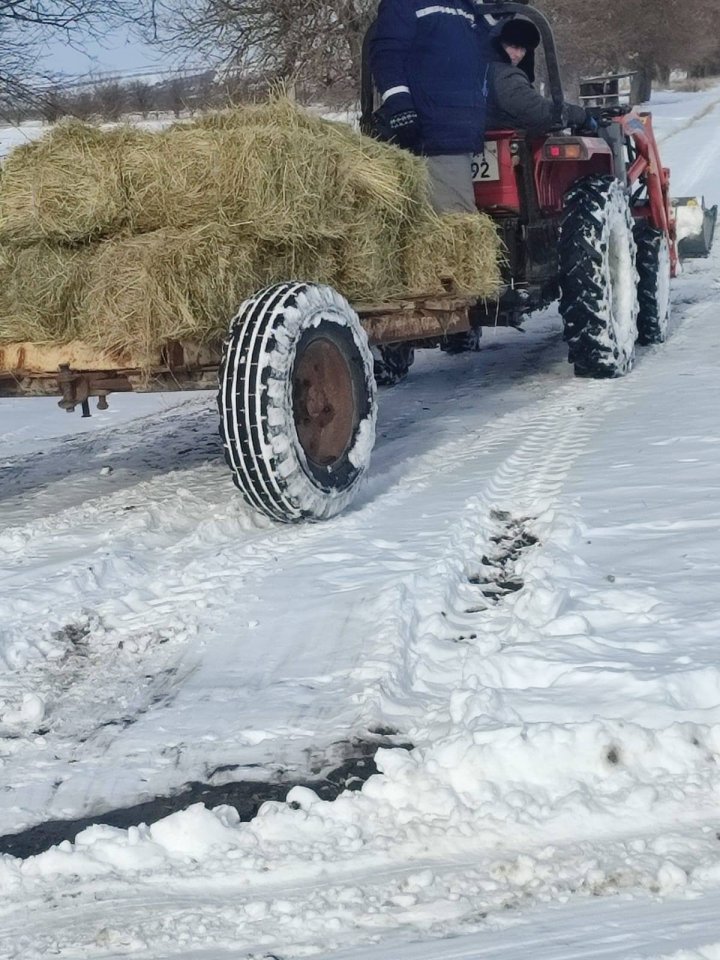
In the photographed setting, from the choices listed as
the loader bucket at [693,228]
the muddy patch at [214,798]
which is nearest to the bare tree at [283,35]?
the loader bucket at [693,228]

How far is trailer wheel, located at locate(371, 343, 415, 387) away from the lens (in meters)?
8.39

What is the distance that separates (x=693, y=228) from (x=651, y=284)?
11.3 ft

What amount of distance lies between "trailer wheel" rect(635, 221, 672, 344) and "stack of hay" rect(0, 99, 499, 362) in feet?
12.6

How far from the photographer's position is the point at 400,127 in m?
6.21

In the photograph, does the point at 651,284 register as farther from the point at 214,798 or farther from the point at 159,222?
the point at 214,798

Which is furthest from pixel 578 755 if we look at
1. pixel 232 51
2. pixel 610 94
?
pixel 232 51

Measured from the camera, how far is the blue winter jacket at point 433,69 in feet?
20.8

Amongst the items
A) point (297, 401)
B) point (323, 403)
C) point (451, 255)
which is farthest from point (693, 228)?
point (297, 401)

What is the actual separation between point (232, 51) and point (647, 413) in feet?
29.3

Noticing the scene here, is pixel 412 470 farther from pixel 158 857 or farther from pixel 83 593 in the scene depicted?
pixel 158 857

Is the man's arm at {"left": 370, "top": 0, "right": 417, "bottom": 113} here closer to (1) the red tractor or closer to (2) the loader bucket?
(1) the red tractor

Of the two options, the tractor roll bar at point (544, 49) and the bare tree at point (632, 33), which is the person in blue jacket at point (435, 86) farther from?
the bare tree at point (632, 33)

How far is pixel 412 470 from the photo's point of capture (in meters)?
5.94

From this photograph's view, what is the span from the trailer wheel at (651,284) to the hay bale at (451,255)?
282 cm
